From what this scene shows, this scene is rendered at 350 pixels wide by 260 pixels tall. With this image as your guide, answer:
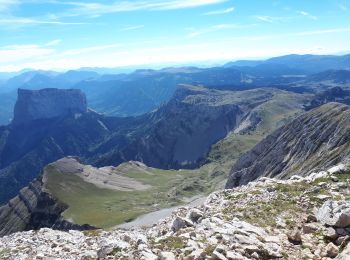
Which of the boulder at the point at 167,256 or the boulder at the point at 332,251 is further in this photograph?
the boulder at the point at 332,251

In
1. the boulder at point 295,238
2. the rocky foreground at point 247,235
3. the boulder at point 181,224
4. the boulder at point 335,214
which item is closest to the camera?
the rocky foreground at point 247,235

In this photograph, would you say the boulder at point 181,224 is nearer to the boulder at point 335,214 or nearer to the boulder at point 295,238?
the boulder at point 295,238

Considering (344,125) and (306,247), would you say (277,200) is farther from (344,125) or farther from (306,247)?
(344,125)

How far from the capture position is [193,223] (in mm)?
31469

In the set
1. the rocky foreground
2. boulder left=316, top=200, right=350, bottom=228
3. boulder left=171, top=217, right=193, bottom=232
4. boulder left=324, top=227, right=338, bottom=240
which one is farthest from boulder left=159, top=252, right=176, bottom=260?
boulder left=316, top=200, right=350, bottom=228

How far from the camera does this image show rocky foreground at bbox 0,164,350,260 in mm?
24219

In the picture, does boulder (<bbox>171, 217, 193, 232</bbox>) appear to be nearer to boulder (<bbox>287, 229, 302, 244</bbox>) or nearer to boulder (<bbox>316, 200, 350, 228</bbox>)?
boulder (<bbox>287, 229, 302, 244</bbox>)

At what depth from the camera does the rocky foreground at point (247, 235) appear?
79.5 ft

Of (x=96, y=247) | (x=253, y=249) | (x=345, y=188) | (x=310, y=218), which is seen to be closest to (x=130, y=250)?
(x=96, y=247)

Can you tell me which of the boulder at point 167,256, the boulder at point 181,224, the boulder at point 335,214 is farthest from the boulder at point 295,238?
the boulder at point 167,256

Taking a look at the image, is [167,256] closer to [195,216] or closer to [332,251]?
[332,251]

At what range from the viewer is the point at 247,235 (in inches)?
1027

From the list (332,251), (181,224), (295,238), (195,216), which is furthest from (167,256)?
(195,216)

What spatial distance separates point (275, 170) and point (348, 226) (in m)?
172
